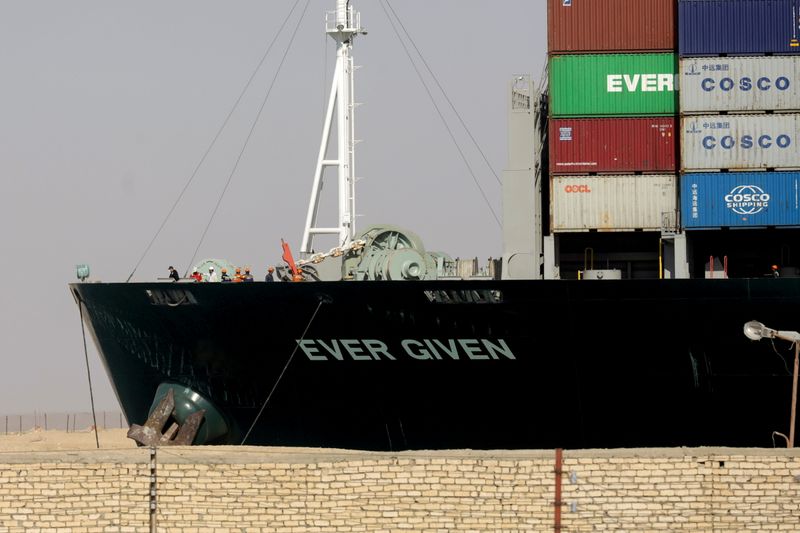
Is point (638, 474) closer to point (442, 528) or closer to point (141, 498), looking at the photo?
point (442, 528)

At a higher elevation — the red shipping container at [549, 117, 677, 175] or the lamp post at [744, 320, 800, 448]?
the red shipping container at [549, 117, 677, 175]

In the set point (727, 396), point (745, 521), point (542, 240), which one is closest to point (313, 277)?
point (542, 240)

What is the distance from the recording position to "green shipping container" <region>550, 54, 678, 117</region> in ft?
108

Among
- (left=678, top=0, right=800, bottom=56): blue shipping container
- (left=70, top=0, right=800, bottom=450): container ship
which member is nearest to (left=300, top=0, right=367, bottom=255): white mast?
(left=70, top=0, right=800, bottom=450): container ship

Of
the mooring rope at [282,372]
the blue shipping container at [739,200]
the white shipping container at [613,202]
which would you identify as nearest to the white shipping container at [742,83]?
the blue shipping container at [739,200]

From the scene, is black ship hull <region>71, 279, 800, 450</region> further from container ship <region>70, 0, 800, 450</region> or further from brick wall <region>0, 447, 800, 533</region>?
brick wall <region>0, 447, 800, 533</region>

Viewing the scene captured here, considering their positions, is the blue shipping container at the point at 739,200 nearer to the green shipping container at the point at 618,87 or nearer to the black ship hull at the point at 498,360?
the green shipping container at the point at 618,87

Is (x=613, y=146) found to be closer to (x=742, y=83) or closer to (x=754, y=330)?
(x=742, y=83)

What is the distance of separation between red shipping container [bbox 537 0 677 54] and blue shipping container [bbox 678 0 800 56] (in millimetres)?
745

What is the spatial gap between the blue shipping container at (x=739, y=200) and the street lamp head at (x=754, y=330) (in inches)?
168

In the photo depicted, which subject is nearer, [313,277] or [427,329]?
[427,329]

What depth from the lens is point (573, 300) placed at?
94.4 ft

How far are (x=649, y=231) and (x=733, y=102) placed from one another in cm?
391

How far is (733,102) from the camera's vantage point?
3241 cm
